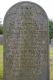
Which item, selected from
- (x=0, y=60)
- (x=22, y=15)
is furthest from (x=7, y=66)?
(x=0, y=60)

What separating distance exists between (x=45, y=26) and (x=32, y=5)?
573 mm

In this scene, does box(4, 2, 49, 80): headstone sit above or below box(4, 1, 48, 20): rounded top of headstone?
below

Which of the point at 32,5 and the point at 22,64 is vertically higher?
the point at 32,5

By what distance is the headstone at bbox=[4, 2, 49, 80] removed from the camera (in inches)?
277

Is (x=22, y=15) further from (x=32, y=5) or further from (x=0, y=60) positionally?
(x=0, y=60)

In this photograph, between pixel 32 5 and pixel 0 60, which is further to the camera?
pixel 0 60

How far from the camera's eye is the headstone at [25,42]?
277 inches

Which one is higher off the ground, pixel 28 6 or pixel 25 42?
pixel 28 6

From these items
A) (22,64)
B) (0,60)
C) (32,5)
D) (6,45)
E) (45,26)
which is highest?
(32,5)

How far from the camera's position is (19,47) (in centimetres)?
707

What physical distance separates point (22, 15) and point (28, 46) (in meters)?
0.73

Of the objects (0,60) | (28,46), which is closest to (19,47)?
(28,46)

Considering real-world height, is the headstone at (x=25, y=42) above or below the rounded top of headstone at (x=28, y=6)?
below

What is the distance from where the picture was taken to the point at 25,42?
7.06m
